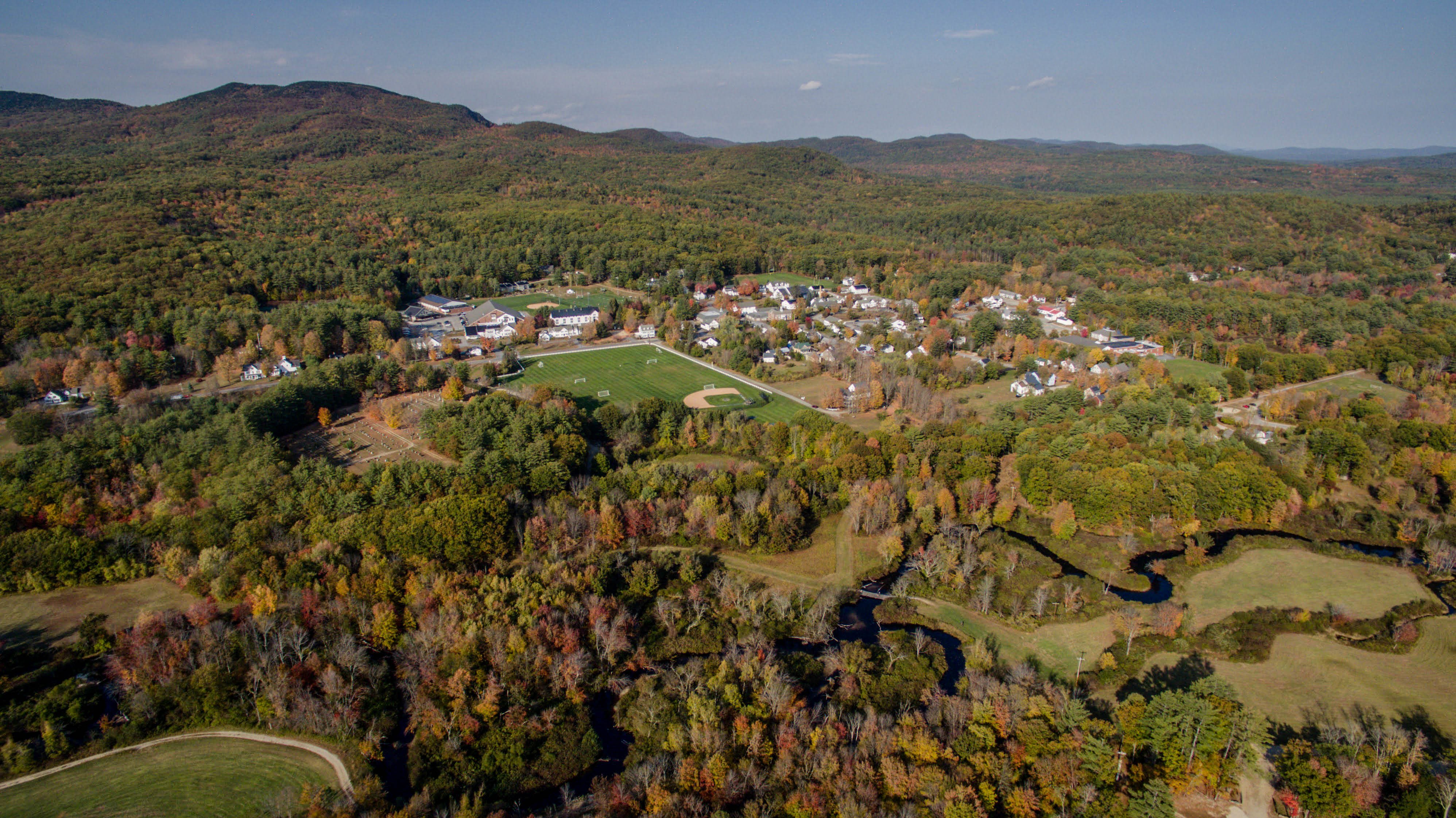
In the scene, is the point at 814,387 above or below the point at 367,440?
below

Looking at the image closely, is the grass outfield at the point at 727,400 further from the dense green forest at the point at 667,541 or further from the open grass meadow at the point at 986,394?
the open grass meadow at the point at 986,394

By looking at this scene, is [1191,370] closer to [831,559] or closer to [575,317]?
[831,559]

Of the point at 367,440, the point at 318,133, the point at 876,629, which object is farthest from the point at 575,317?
the point at 318,133

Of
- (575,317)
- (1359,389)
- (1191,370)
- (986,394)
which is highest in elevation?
(575,317)

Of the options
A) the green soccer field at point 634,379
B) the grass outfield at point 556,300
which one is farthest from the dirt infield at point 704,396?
the grass outfield at point 556,300

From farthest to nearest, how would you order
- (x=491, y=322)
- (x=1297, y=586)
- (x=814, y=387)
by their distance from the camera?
(x=491, y=322) → (x=814, y=387) → (x=1297, y=586)

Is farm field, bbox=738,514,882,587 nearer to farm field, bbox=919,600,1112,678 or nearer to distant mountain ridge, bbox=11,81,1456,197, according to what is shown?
farm field, bbox=919,600,1112,678

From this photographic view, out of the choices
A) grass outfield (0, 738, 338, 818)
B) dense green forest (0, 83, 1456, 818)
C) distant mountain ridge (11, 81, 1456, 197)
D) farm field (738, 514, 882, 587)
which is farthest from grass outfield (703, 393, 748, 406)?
distant mountain ridge (11, 81, 1456, 197)

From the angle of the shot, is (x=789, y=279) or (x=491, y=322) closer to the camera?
(x=491, y=322)
